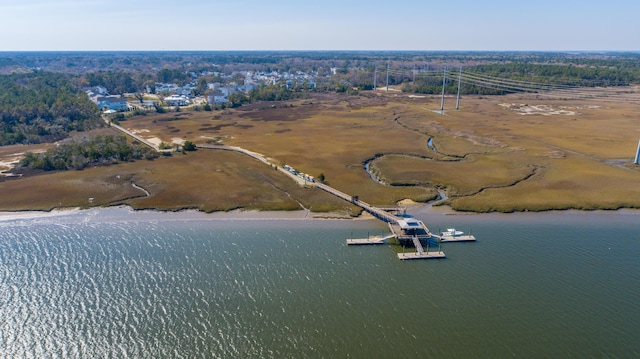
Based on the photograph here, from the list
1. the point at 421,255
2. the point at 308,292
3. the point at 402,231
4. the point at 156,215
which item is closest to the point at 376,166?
the point at 402,231

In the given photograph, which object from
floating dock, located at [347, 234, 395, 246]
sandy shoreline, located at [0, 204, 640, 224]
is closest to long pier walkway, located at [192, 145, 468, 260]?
floating dock, located at [347, 234, 395, 246]

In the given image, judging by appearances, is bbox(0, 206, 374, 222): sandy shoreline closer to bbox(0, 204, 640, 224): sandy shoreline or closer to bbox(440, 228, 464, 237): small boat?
bbox(0, 204, 640, 224): sandy shoreline

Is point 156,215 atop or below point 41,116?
below

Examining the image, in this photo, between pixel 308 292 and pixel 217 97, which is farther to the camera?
pixel 217 97

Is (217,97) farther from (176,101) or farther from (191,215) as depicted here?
(191,215)

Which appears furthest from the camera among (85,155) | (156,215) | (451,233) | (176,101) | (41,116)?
(176,101)

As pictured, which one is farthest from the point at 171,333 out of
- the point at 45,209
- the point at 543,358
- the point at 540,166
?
the point at 540,166

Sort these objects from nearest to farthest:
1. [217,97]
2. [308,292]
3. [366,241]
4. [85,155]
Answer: [308,292] → [366,241] → [85,155] → [217,97]
